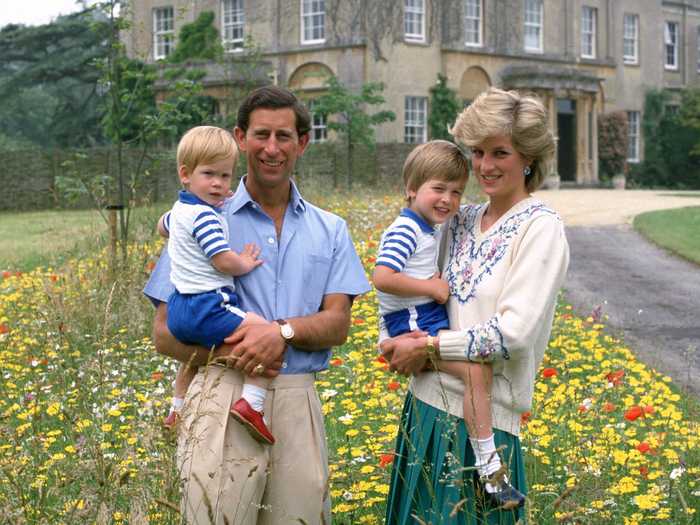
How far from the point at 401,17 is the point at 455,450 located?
28992 millimetres

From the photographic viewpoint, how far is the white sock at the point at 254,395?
329cm

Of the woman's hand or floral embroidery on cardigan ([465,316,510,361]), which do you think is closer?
floral embroidery on cardigan ([465,316,510,361])

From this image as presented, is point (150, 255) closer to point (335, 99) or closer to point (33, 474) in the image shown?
point (33, 474)

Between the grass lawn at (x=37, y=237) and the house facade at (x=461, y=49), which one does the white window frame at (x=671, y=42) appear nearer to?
the house facade at (x=461, y=49)

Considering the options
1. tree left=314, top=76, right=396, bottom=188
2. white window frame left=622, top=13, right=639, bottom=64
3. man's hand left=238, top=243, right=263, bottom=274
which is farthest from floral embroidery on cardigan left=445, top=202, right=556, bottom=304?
white window frame left=622, top=13, right=639, bottom=64

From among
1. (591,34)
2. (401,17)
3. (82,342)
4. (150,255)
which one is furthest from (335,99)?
(82,342)

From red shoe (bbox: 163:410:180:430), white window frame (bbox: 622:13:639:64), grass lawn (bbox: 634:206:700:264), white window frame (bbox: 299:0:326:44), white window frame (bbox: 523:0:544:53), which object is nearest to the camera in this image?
red shoe (bbox: 163:410:180:430)

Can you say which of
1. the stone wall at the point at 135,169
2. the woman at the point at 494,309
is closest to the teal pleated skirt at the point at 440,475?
the woman at the point at 494,309

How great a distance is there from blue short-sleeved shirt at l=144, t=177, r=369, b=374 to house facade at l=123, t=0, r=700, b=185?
79.0 ft

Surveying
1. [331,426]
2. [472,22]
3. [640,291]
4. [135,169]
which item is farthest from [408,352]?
[472,22]

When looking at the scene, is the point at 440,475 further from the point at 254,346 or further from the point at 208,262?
the point at 208,262

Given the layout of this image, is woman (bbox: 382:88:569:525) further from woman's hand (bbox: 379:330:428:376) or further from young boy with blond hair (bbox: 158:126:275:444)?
young boy with blond hair (bbox: 158:126:275:444)

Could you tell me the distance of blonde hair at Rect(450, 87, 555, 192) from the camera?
125 inches

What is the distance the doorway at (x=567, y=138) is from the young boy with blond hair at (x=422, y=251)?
34164 millimetres
